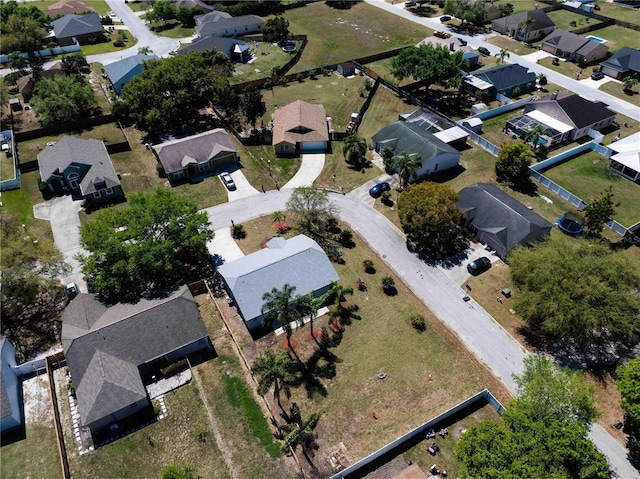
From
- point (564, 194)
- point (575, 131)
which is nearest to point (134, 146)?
point (564, 194)

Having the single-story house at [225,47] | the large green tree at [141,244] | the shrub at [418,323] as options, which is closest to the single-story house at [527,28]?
the single-story house at [225,47]

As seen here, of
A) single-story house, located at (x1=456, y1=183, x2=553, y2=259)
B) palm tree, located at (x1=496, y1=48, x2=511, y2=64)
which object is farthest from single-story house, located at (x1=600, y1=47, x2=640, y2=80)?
single-story house, located at (x1=456, y1=183, x2=553, y2=259)

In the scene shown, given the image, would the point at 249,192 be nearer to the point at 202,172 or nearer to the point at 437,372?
the point at 202,172

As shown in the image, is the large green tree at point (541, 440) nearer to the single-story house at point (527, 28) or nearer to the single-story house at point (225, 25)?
the single-story house at point (527, 28)

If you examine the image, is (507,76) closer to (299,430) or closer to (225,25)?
(225,25)

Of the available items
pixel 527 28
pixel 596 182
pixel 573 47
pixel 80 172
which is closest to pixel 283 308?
pixel 80 172

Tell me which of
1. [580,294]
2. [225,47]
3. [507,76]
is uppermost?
[580,294]
